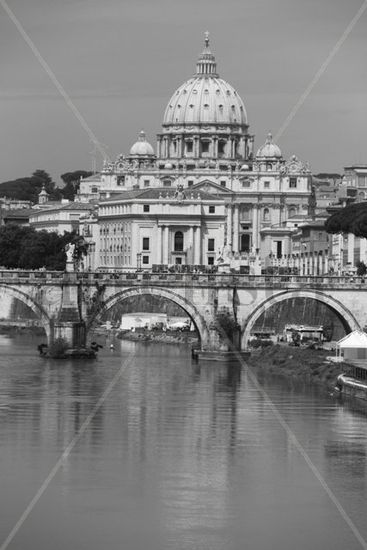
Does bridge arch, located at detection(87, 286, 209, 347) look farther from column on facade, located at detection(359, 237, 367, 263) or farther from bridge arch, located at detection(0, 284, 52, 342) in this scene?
column on facade, located at detection(359, 237, 367, 263)

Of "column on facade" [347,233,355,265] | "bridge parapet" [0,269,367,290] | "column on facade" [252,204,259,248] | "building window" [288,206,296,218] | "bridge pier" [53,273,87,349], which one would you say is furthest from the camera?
"building window" [288,206,296,218]

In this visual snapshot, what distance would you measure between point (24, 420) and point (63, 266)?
82379mm

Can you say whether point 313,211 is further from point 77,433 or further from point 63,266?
point 77,433

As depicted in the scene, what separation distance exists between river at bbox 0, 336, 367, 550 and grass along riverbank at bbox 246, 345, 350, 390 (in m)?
1.50

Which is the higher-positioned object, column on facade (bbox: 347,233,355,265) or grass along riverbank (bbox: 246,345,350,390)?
column on facade (bbox: 347,233,355,265)

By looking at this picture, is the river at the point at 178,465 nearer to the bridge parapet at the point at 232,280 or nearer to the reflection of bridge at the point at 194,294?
the reflection of bridge at the point at 194,294

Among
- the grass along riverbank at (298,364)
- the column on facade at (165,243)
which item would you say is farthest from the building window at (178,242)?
the grass along riverbank at (298,364)

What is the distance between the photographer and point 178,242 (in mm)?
177375

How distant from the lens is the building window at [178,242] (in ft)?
579

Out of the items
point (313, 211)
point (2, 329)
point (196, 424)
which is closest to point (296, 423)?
point (196, 424)

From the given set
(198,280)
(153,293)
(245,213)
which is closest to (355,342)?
(198,280)

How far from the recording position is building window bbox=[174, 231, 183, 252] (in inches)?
6944

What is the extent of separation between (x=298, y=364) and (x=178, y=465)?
30256 millimetres

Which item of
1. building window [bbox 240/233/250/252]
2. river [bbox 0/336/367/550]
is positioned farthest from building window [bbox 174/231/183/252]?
river [bbox 0/336/367/550]
